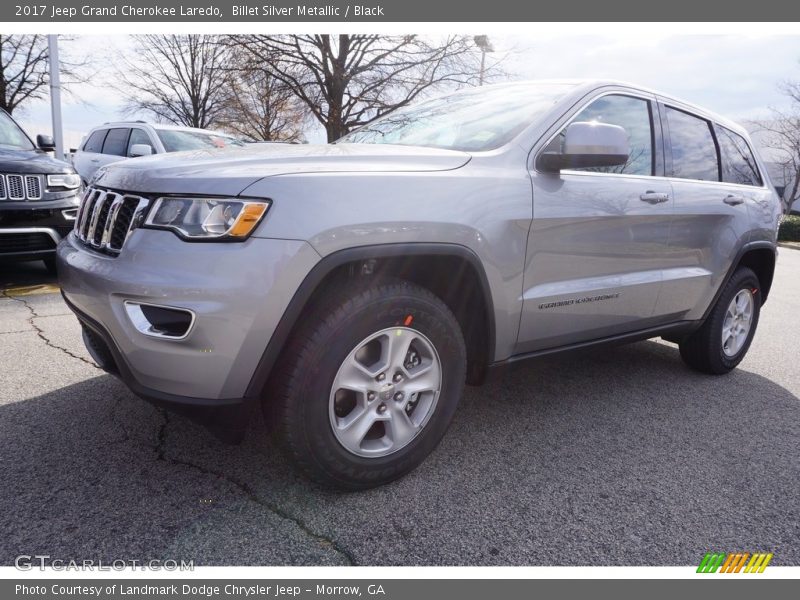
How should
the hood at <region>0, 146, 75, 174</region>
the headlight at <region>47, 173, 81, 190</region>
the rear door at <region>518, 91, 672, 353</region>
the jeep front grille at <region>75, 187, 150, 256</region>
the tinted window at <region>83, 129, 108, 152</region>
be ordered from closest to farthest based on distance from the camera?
the jeep front grille at <region>75, 187, 150, 256</region>
the rear door at <region>518, 91, 672, 353</region>
the hood at <region>0, 146, 75, 174</region>
the headlight at <region>47, 173, 81, 190</region>
the tinted window at <region>83, 129, 108, 152</region>

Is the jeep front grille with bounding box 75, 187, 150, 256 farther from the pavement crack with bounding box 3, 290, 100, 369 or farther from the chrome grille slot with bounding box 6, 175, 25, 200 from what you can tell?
the chrome grille slot with bounding box 6, 175, 25, 200

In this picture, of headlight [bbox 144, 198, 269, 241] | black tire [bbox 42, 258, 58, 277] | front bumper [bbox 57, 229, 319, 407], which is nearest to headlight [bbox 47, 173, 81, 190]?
black tire [bbox 42, 258, 58, 277]

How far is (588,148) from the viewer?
2443 millimetres

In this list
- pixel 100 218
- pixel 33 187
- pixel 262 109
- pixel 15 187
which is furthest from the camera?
pixel 262 109

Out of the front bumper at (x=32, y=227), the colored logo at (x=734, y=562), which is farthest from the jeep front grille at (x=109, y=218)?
the front bumper at (x=32, y=227)

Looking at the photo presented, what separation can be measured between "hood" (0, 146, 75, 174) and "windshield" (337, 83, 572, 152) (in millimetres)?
3575

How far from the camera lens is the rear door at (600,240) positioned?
8.42ft

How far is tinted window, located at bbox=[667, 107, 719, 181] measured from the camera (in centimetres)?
342

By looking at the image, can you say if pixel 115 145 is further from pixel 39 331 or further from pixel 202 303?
pixel 202 303

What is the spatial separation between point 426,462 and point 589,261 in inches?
48.1

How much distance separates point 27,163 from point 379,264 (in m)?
4.62

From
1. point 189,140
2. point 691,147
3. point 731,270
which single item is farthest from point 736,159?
point 189,140

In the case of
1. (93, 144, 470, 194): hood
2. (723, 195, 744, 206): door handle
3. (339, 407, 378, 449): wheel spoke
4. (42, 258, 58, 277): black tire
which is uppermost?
(93, 144, 470, 194): hood

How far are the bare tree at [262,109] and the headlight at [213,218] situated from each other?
16.9 m
